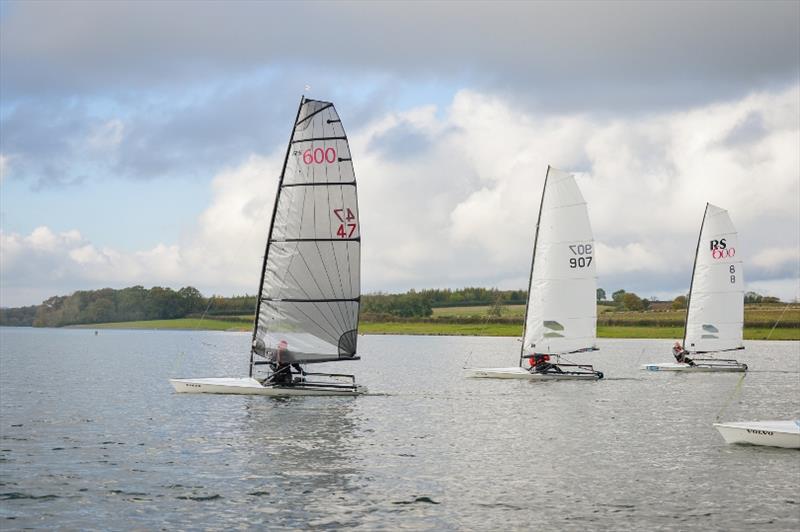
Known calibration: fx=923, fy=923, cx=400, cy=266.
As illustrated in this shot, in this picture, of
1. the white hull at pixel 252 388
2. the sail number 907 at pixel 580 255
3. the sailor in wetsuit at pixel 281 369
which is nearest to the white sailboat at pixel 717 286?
the sail number 907 at pixel 580 255

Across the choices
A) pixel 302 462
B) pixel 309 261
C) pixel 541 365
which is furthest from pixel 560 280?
pixel 302 462

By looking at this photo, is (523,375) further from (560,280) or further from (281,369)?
(281,369)

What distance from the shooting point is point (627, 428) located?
4022cm

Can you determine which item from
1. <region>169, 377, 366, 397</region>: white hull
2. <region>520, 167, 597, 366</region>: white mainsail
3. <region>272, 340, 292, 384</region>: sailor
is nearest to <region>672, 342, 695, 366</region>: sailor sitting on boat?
<region>520, 167, 597, 366</region>: white mainsail

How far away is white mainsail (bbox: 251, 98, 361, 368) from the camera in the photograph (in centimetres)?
4691

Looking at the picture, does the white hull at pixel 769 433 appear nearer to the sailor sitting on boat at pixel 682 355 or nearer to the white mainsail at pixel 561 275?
the white mainsail at pixel 561 275

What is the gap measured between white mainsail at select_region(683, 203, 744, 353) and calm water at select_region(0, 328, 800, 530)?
19157mm

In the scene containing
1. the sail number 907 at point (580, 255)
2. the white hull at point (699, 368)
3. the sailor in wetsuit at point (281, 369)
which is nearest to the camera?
the sailor in wetsuit at point (281, 369)

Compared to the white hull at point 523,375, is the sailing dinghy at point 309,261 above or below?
above

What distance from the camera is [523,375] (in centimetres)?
6156

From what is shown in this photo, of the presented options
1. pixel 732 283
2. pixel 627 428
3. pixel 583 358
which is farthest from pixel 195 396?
pixel 583 358

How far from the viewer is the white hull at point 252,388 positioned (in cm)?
4681

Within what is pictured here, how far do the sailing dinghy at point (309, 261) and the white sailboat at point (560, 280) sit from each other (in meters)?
18.7

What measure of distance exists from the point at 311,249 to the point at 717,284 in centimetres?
4134
